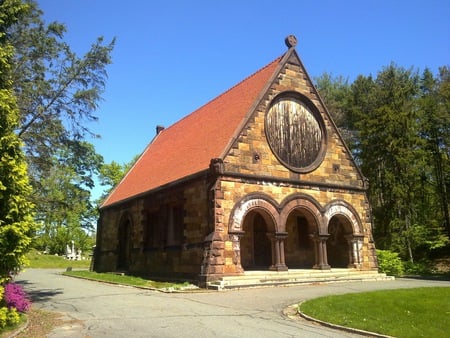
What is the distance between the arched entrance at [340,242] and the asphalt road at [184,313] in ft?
20.8

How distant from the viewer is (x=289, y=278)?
57.9 ft

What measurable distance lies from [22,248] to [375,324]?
7.51m

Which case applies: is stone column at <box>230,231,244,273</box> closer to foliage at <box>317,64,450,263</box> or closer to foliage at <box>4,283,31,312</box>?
foliage at <box>4,283,31,312</box>

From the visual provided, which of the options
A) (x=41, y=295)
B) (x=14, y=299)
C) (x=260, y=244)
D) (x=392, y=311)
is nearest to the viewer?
(x=14, y=299)

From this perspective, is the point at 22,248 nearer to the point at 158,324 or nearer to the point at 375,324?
the point at 158,324

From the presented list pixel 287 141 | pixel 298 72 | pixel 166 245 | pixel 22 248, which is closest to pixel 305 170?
pixel 287 141

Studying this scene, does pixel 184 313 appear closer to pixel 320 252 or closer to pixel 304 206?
pixel 304 206

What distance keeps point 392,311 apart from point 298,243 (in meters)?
12.4

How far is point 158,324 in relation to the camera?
9.05m

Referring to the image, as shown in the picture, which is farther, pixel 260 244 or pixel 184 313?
pixel 260 244

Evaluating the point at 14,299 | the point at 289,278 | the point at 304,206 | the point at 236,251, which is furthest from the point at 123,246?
the point at 14,299

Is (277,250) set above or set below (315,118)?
below

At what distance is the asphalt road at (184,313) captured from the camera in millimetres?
8430

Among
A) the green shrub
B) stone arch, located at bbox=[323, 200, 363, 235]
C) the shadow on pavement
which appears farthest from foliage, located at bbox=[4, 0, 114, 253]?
the green shrub
